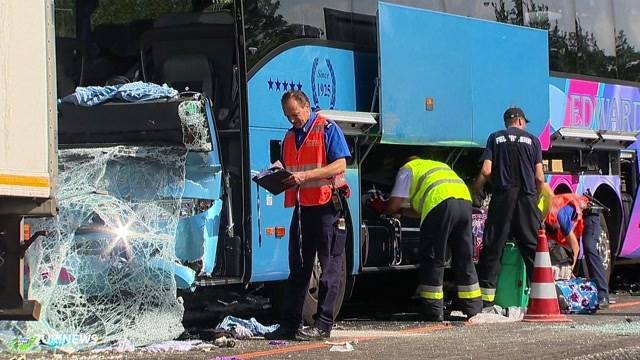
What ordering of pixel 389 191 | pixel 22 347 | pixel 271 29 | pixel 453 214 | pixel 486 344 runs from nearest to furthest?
pixel 22 347
pixel 486 344
pixel 271 29
pixel 453 214
pixel 389 191

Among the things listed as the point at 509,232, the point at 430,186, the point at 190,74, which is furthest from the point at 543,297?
the point at 190,74

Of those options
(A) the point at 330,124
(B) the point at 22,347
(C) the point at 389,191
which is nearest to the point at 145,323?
(B) the point at 22,347

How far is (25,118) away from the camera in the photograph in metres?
6.15

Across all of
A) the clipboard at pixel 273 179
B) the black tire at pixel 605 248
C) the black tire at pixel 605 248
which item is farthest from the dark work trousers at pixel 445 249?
the black tire at pixel 605 248

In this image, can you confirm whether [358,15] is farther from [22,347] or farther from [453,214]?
[22,347]

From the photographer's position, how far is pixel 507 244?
11.4 metres

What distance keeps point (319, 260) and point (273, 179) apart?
2.52 feet

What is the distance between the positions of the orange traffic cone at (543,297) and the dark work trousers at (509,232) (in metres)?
0.43

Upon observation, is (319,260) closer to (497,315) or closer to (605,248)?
(497,315)

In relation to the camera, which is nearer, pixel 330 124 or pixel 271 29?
pixel 330 124

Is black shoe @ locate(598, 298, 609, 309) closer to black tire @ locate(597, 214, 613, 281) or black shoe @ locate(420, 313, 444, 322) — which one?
black tire @ locate(597, 214, 613, 281)

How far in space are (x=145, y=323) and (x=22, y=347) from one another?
2.88 ft

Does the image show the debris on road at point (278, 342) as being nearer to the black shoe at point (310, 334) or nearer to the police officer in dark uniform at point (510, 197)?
the black shoe at point (310, 334)

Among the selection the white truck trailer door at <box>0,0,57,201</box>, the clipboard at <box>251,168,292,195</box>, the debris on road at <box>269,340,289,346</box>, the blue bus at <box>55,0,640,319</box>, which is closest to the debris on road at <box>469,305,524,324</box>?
the blue bus at <box>55,0,640,319</box>
